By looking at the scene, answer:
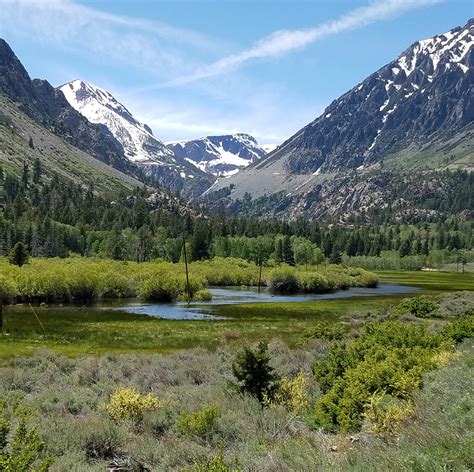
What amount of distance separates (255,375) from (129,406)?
17.5 ft

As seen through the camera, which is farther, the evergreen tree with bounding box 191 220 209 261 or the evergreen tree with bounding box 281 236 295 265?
the evergreen tree with bounding box 281 236 295 265

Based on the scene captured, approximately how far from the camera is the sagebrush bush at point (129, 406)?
59.7 ft

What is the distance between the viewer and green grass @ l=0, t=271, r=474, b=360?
136ft

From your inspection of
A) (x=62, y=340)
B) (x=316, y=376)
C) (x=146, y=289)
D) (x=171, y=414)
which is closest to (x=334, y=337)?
(x=316, y=376)

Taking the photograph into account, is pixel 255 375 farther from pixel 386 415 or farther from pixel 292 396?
pixel 386 415

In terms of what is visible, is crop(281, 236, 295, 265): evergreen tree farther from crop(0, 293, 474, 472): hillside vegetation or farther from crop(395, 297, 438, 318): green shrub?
crop(0, 293, 474, 472): hillside vegetation

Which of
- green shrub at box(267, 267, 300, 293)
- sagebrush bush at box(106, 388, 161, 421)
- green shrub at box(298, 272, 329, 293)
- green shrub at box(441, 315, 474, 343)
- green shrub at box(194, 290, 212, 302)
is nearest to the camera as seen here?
sagebrush bush at box(106, 388, 161, 421)

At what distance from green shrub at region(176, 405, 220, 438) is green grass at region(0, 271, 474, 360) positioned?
2189cm

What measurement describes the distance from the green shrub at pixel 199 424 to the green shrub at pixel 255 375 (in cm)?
504

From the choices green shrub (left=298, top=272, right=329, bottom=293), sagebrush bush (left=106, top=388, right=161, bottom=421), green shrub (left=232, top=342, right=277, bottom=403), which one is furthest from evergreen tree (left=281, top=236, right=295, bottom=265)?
sagebrush bush (left=106, top=388, right=161, bottom=421)

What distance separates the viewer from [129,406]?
18422 millimetres

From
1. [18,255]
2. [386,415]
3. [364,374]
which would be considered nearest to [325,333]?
[364,374]

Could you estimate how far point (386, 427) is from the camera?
14016 millimetres

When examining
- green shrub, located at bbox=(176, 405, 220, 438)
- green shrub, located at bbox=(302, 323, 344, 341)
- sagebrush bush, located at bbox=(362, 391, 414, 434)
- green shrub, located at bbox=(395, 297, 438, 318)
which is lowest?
green shrub, located at bbox=(395, 297, 438, 318)
